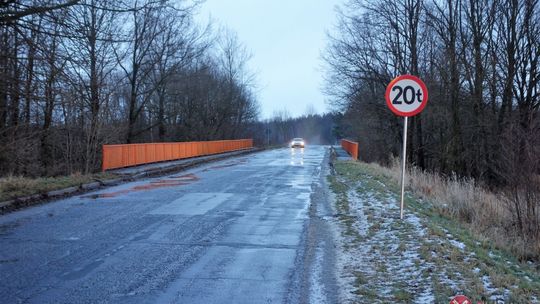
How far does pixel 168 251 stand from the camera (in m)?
6.94

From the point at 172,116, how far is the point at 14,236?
118ft

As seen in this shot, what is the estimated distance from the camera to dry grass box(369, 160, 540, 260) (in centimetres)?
775

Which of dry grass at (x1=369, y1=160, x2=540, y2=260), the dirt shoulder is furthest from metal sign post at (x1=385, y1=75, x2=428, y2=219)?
dry grass at (x1=369, y1=160, x2=540, y2=260)

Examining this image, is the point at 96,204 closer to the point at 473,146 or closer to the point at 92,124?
the point at 92,124

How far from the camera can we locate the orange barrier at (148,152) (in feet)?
A: 67.9

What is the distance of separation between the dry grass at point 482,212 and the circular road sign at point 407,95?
2.51m

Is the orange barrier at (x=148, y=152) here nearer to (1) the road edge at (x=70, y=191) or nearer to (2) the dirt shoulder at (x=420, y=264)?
(1) the road edge at (x=70, y=191)

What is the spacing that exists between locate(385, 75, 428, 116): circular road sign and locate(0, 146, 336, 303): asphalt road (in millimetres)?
2708

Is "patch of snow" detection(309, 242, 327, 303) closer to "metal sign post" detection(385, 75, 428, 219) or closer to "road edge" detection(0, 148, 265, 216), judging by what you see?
"metal sign post" detection(385, 75, 428, 219)

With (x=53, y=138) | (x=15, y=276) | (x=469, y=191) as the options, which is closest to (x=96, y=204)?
(x=15, y=276)

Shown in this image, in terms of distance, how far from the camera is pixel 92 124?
72.8ft

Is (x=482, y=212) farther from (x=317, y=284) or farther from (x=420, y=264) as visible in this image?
(x=317, y=284)

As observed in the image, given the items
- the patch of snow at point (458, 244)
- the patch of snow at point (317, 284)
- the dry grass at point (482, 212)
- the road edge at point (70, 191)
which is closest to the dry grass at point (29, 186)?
the road edge at point (70, 191)

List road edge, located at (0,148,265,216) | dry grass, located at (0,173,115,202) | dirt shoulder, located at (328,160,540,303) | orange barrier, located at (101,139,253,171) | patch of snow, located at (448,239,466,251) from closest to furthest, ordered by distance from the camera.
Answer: dirt shoulder, located at (328,160,540,303) → patch of snow, located at (448,239,466,251) → road edge, located at (0,148,265,216) → dry grass, located at (0,173,115,202) → orange barrier, located at (101,139,253,171)
